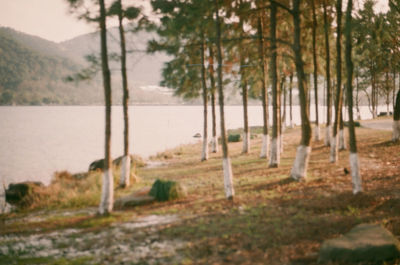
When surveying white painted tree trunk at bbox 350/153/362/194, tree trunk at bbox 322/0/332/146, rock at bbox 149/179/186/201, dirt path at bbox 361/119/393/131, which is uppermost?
tree trunk at bbox 322/0/332/146

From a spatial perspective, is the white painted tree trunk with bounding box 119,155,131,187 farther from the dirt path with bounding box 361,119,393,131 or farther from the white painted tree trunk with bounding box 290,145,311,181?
the dirt path with bounding box 361,119,393,131

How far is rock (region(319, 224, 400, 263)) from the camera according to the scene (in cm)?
586

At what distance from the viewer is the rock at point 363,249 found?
5.86m

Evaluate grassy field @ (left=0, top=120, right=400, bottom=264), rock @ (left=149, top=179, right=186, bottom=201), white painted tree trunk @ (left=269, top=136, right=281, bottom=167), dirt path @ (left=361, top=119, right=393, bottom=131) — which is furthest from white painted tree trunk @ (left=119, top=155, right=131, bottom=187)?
dirt path @ (left=361, top=119, right=393, bottom=131)

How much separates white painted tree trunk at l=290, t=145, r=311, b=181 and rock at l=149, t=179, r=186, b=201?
16.3 ft

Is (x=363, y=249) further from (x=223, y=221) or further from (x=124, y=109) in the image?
(x=124, y=109)

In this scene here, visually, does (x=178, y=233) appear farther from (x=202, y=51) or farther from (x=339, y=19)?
(x=202, y=51)

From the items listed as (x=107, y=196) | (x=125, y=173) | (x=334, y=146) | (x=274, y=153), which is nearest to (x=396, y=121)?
(x=334, y=146)

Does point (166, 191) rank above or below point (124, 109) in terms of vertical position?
below

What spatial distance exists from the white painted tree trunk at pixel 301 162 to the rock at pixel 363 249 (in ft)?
22.1

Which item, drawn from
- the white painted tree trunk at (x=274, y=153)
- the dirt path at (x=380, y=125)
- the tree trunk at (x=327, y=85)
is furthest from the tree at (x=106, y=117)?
the dirt path at (x=380, y=125)

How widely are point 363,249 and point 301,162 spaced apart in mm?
7287

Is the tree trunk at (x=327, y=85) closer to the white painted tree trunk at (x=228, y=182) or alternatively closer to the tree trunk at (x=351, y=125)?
the tree trunk at (x=351, y=125)

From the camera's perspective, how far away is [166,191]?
12.0m
